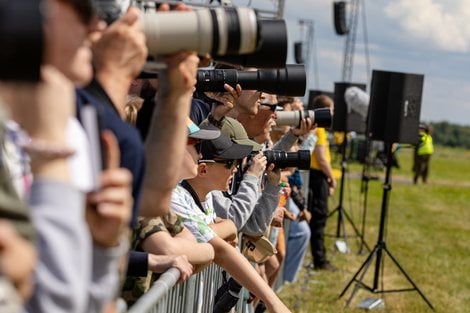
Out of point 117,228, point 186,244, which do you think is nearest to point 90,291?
point 117,228

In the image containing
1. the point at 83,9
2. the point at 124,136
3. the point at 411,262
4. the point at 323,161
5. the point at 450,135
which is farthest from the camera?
the point at 450,135

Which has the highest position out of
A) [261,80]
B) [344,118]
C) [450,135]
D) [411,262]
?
[261,80]

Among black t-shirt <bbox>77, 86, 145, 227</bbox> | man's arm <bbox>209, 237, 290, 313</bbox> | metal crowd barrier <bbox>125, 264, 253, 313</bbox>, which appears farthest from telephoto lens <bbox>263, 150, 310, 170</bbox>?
black t-shirt <bbox>77, 86, 145, 227</bbox>

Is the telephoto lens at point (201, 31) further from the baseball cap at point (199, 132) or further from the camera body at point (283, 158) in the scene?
the camera body at point (283, 158)

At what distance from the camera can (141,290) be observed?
3152 mm

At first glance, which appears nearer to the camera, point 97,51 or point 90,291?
point 90,291

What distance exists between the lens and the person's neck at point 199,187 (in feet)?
13.7

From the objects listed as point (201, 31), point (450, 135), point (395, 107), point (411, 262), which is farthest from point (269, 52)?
point (450, 135)

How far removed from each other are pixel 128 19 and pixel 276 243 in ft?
17.2

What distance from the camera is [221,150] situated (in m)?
4.28

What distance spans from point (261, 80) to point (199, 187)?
Answer: 728mm

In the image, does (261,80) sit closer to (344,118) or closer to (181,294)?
(181,294)

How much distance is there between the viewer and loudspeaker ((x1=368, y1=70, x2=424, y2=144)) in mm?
9531

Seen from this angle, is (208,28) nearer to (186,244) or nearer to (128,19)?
(128,19)
